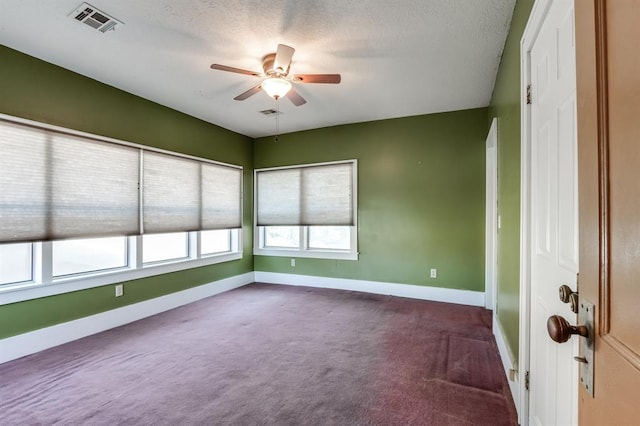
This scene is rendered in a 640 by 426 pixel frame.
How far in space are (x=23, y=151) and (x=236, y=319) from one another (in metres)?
2.60

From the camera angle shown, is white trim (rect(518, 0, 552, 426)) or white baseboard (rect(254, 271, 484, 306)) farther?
white baseboard (rect(254, 271, 484, 306))

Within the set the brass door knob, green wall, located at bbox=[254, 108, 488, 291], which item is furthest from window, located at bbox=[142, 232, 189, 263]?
the brass door knob

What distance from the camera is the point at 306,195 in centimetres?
500

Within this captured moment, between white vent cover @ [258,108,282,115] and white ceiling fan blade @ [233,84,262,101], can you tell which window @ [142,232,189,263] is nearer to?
white vent cover @ [258,108,282,115]

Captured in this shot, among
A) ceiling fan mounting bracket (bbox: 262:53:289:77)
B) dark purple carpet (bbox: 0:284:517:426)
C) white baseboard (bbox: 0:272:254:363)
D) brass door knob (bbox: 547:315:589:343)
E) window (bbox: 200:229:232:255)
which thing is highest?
ceiling fan mounting bracket (bbox: 262:53:289:77)

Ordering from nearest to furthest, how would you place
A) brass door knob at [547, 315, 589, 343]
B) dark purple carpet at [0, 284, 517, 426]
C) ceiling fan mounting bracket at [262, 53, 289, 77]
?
brass door knob at [547, 315, 589, 343], dark purple carpet at [0, 284, 517, 426], ceiling fan mounting bracket at [262, 53, 289, 77]

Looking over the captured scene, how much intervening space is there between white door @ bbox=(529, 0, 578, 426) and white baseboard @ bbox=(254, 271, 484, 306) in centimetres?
256

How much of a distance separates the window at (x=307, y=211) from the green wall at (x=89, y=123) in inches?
43.4

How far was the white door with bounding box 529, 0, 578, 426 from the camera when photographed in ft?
3.56

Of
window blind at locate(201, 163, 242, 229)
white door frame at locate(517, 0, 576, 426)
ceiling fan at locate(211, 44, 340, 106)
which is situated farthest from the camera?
window blind at locate(201, 163, 242, 229)

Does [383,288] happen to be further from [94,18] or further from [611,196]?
[94,18]

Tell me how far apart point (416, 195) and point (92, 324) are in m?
4.25

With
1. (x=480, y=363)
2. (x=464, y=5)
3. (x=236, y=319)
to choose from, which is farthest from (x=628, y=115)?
(x=236, y=319)

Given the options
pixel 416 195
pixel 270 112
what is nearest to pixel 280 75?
pixel 270 112
